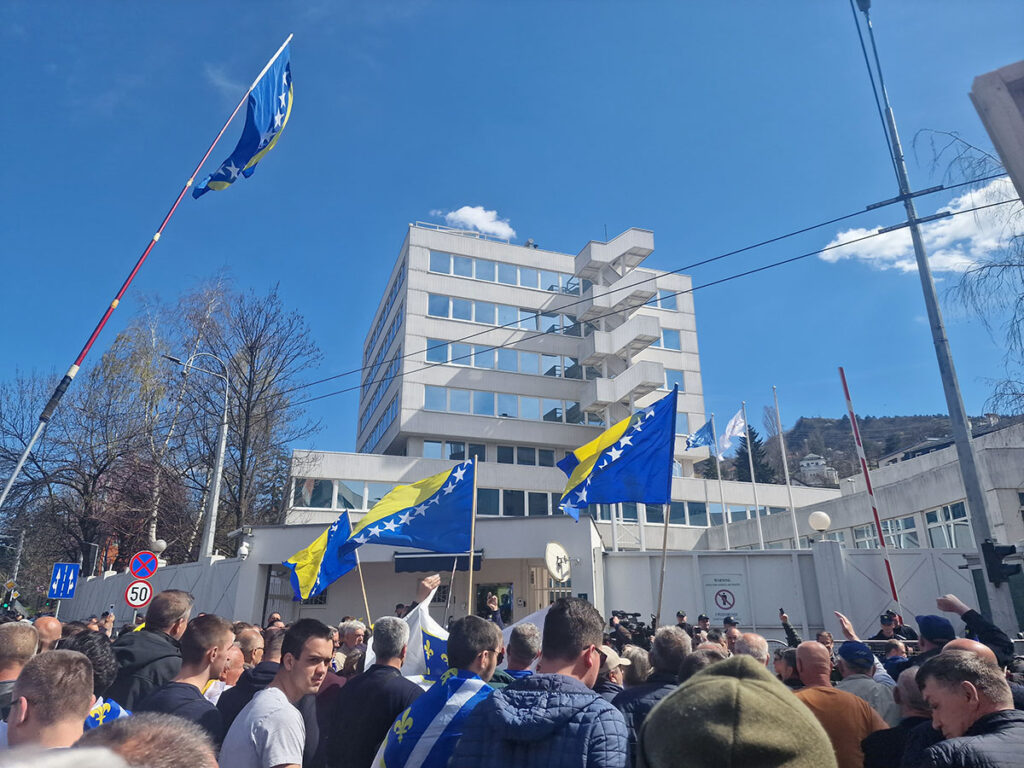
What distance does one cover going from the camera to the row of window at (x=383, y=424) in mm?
37031

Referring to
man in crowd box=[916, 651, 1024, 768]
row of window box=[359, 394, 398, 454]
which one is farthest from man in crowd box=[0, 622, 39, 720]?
row of window box=[359, 394, 398, 454]

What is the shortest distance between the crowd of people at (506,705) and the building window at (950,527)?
1924 cm

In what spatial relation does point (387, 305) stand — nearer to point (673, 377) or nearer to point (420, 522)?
point (673, 377)

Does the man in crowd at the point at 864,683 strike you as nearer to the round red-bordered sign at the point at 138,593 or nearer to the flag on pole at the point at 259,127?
the flag on pole at the point at 259,127

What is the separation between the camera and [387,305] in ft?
147

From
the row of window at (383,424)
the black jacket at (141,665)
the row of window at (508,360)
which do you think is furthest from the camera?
the row of window at (383,424)

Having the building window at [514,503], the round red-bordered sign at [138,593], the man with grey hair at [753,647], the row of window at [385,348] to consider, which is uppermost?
the row of window at [385,348]

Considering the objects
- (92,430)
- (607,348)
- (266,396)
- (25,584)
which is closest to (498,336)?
(607,348)

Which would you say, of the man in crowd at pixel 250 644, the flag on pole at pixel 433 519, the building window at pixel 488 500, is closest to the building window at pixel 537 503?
the building window at pixel 488 500

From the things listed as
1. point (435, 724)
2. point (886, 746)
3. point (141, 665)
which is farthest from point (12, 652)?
point (886, 746)

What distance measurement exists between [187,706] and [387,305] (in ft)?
139

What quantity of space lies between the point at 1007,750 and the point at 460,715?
2.22m

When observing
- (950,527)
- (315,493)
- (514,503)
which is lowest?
(950,527)

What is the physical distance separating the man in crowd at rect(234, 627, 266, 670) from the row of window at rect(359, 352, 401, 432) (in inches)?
1193
